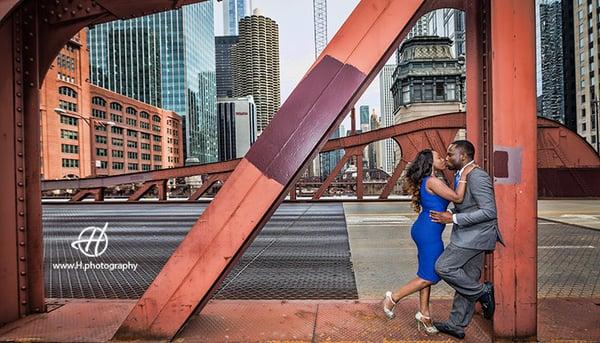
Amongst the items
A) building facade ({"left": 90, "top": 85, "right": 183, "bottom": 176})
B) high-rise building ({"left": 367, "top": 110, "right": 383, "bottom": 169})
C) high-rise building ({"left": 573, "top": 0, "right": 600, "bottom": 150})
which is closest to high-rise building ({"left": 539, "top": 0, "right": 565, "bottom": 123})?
high-rise building ({"left": 573, "top": 0, "right": 600, "bottom": 150})

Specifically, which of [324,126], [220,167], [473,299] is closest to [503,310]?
[473,299]

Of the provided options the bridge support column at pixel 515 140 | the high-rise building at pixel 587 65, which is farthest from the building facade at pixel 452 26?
the bridge support column at pixel 515 140

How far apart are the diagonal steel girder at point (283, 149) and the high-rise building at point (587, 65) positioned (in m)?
89.1

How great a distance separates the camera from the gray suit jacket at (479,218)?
3.59 metres

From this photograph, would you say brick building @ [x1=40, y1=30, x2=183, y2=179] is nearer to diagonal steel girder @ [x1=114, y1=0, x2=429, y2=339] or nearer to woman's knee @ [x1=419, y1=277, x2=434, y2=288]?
diagonal steel girder @ [x1=114, y1=0, x2=429, y2=339]

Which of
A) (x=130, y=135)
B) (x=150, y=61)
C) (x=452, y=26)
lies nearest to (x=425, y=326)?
(x=452, y=26)

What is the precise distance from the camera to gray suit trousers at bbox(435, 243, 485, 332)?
3.69 metres

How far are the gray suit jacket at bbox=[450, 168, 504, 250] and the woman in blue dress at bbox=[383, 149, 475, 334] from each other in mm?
105

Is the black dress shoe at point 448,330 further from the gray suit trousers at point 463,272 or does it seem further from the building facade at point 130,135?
the building facade at point 130,135

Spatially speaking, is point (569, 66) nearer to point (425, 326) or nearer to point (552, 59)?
point (552, 59)

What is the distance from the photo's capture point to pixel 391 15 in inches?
144

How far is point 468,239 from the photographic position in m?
3.66

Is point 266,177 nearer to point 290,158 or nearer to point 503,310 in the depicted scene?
point 290,158

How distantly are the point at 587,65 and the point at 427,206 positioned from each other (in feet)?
317
